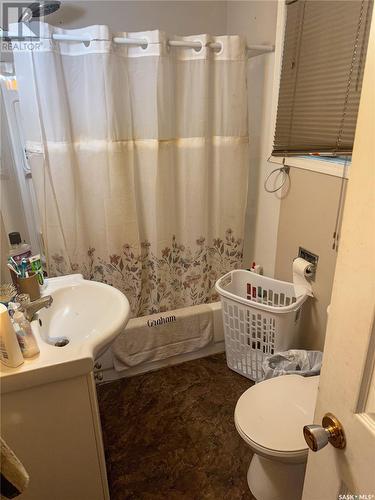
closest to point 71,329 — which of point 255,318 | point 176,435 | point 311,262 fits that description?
point 176,435

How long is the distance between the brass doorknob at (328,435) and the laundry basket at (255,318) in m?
1.04

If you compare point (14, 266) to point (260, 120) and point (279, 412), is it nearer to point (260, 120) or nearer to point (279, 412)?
point (279, 412)

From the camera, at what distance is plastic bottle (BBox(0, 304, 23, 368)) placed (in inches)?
35.2

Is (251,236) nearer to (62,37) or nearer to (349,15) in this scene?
(349,15)

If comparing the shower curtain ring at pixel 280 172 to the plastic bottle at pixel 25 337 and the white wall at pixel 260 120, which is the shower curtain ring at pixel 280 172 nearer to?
the white wall at pixel 260 120

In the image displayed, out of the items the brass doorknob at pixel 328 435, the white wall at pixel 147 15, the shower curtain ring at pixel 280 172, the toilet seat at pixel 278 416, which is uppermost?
the white wall at pixel 147 15

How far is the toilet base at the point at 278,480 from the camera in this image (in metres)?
1.30

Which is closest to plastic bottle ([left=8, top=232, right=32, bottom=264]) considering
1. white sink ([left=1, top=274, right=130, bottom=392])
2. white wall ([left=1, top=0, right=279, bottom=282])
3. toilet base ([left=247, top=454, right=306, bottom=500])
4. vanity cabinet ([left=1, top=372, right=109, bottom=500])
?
white sink ([left=1, top=274, right=130, bottom=392])

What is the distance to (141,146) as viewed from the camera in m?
1.76

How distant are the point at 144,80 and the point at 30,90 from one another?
542 millimetres

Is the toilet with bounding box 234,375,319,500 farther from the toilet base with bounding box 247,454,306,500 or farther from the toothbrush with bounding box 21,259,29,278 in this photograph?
the toothbrush with bounding box 21,259,29,278

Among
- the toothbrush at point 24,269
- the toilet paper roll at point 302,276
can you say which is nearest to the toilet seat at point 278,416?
the toilet paper roll at point 302,276

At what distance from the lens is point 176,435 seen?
1679mm

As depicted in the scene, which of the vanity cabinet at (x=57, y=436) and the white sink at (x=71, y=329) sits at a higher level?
the white sink at (x=71, y=329)
